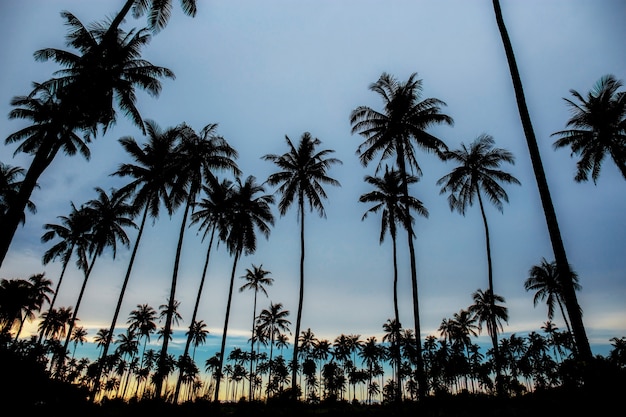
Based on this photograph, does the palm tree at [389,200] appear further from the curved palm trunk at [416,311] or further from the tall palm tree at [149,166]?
the tall palm tree at [149,166]

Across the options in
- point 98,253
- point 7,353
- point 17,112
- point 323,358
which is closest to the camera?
point 7,353

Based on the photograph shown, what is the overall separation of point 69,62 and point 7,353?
13.4m

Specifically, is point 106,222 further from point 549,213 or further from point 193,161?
point 549,213

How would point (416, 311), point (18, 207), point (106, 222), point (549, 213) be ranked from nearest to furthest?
1. point (549, 213)
2. point (18, 207)
3. point (416, 311)
4. point (106, 222)

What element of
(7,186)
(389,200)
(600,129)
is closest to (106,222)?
(7,186)

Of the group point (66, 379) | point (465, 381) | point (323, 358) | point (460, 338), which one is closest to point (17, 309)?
point (66, 379)

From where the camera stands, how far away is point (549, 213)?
7730 millimetres

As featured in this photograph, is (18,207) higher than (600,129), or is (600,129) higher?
(600,129)

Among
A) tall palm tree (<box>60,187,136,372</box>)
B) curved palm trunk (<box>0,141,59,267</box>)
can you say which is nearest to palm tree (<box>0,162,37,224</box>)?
tall palm tree (<box>60,187,136,372</box>)

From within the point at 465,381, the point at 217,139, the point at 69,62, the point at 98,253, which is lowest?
the point at 465,381

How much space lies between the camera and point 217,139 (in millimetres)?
22594

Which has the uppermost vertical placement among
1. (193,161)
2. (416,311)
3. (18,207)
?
(193,161)

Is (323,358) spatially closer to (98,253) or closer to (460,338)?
(460,338)

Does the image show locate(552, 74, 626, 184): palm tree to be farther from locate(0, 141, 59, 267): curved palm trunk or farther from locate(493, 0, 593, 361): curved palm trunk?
locate(0, 141, 59, 267): curved palm trunk
